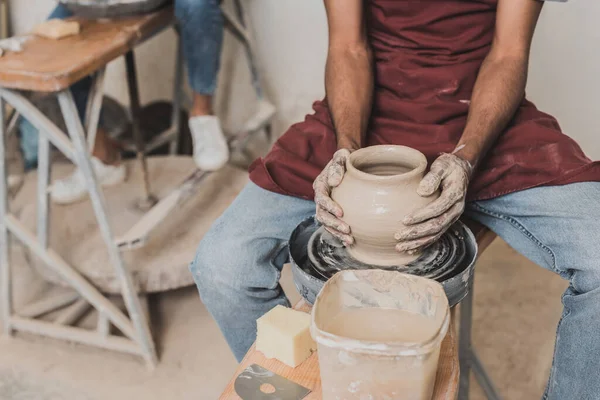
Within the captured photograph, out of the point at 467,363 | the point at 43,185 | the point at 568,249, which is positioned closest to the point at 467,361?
the point at 467,363

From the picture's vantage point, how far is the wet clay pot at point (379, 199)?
1002 mm

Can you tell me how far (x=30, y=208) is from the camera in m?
2.32

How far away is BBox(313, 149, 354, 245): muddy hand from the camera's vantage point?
104 cm

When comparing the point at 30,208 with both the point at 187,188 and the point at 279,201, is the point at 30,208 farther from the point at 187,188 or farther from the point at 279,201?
the point at 279,201

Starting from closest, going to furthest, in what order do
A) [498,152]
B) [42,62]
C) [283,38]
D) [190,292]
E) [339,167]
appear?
[339,167] < [498,152] < [42,62] < [190,292] < [283,38]

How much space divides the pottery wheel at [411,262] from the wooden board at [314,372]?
0.33ft

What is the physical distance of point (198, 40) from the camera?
212 cm

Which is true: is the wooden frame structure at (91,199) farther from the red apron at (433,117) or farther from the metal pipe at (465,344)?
the metal pipe at (465,344)

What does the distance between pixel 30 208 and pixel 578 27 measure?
1995 millimetres

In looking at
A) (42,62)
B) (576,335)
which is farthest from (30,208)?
(576,335)

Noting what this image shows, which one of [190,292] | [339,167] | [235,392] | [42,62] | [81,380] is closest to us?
[235,392]

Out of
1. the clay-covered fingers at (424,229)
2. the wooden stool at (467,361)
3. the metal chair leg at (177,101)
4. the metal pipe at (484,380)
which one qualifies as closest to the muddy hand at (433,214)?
the clay-covered fingers at (424,229)

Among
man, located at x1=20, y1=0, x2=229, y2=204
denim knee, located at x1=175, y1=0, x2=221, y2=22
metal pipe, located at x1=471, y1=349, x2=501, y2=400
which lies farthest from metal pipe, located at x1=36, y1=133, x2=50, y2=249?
metal pipe, located at x1=471, y1=349, x2=501, y2=400

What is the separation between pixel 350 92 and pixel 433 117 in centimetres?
19
